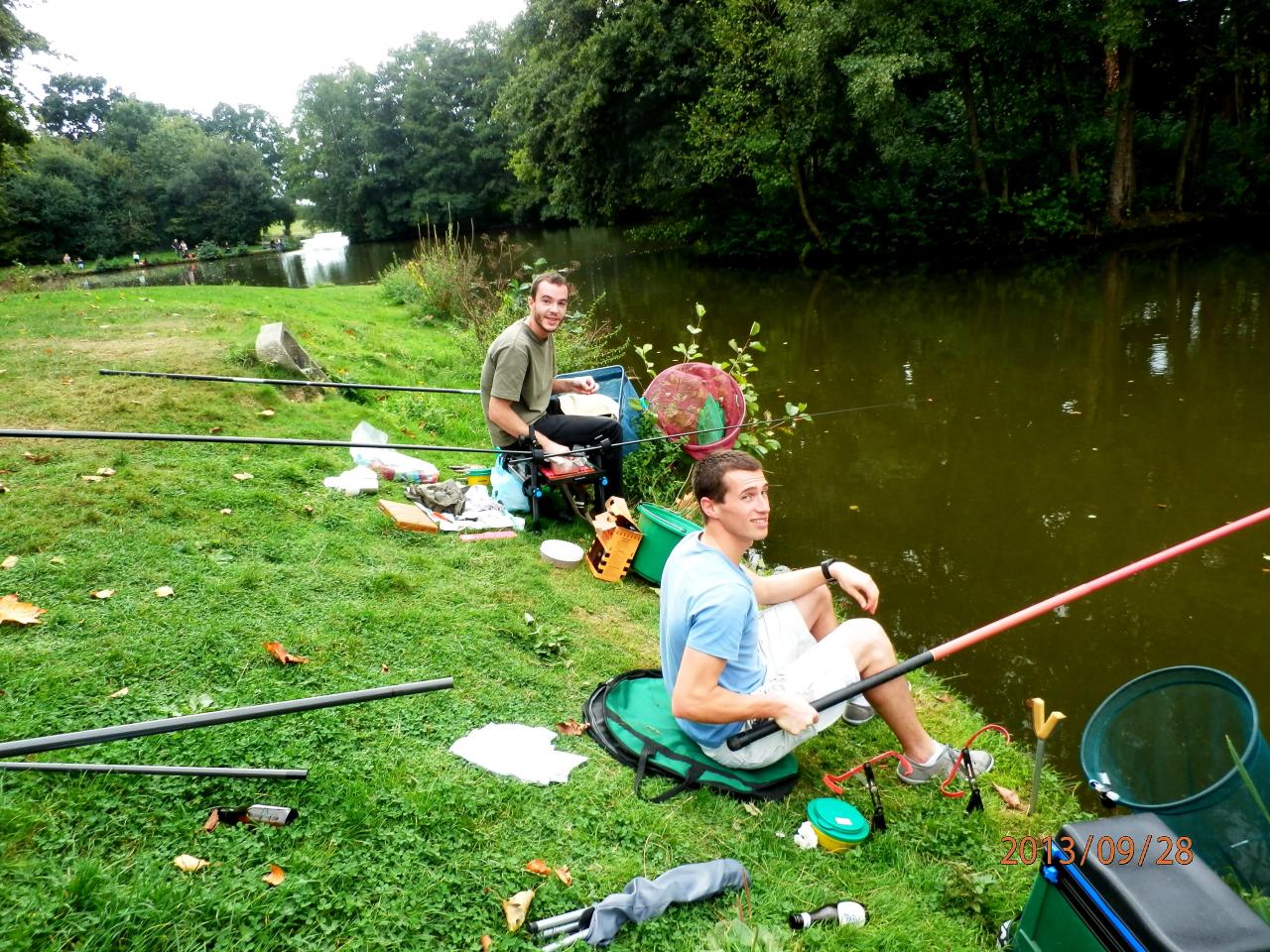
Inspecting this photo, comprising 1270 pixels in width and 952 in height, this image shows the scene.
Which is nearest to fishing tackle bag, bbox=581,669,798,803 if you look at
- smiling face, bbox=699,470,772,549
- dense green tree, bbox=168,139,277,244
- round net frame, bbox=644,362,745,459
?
smiling face, bbox=699,470,772,549

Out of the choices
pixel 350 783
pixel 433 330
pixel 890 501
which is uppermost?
pixel 433 330

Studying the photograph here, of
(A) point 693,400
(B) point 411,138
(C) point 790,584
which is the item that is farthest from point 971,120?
(B) point 411,138

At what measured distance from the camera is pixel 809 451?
23.0 ft

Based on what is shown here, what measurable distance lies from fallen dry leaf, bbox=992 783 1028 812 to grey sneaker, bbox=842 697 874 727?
50 cm

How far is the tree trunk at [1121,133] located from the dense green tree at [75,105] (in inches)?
2857

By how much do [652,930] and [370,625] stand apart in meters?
1.83

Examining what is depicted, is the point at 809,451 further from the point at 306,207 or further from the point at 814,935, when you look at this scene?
the point at 306,207

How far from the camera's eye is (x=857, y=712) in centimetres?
314

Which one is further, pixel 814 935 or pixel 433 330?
pixel 433 330

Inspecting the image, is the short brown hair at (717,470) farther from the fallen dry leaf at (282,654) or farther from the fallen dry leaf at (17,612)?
the fallen dry leaf at (17,612)

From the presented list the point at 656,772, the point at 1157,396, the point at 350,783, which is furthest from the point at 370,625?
the point at 1157,396

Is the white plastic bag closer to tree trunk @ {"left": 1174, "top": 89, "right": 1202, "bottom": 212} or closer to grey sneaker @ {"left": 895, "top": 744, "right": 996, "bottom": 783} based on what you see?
grey sneaker @ {"left": 895, "top": 744, "right": 996, "bottom": 783}

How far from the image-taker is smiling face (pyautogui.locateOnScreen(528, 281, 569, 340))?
442 centimetres

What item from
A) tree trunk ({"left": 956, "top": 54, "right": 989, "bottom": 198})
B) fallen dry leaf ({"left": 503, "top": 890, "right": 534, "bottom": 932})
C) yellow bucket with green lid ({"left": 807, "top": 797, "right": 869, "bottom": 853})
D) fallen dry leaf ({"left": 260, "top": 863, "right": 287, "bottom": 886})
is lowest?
yellow bucket with green lid ({"left": 807, "top": 797, "right": 869, "bottom": 853})
